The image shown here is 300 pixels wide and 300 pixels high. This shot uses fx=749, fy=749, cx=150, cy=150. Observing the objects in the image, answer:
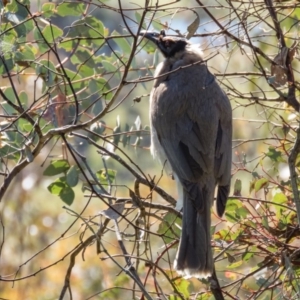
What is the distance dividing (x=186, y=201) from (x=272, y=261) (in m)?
0.67

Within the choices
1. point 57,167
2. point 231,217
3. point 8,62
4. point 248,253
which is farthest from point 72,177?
point 248,253

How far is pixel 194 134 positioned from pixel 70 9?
1017mm

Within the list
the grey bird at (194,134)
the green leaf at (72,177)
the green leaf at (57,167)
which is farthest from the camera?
the grey bird at (194,134)

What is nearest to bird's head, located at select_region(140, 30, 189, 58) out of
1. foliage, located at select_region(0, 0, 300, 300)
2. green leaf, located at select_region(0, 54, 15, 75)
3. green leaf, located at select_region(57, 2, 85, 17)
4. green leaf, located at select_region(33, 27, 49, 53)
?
foliage, located at select_region(0, 0, 300, 300)

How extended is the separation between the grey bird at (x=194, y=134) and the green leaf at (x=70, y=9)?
0.50 metres

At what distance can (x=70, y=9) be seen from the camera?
12.7 ft

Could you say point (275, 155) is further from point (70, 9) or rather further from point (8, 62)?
point (8, 62)

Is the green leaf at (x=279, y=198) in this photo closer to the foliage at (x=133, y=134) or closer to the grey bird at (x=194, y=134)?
the foliage at (x=133, y=134)

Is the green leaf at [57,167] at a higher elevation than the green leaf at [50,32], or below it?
below

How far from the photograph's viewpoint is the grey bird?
4.11 meters

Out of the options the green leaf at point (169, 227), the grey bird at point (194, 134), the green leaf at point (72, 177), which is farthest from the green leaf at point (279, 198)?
the green leaf at point (72, 177)

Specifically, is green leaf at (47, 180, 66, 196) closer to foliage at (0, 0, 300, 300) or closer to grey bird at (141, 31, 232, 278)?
foliage at (0, 0, 300, 300)

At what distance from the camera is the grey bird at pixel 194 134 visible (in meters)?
4.11

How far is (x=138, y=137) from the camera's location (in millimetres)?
4109
